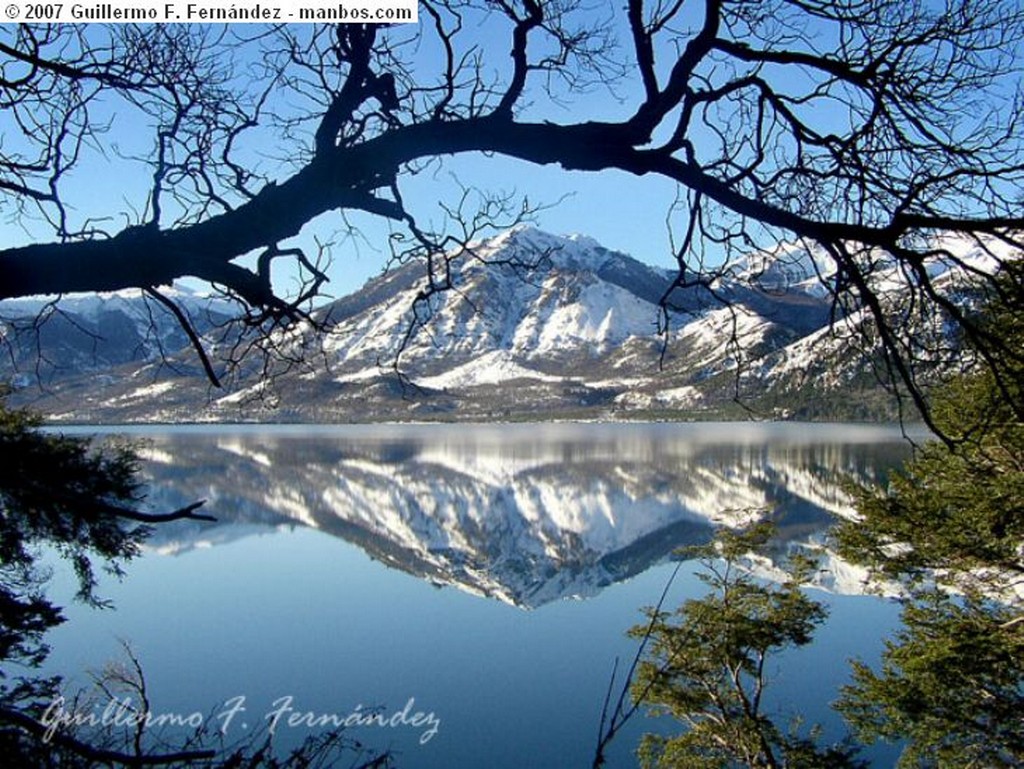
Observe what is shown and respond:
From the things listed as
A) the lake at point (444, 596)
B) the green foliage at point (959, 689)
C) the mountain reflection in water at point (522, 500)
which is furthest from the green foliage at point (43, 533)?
the mountain reflection in water at point (522, 500)

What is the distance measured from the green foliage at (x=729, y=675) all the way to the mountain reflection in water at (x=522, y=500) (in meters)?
2.74

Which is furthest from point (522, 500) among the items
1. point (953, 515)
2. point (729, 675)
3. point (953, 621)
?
point (953, 515)

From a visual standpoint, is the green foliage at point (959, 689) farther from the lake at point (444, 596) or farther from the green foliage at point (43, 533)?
the green foliage at point (43, 533)

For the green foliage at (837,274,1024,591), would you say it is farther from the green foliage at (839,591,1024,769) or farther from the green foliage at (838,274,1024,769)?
the green foliage at (839,591,1024,769)

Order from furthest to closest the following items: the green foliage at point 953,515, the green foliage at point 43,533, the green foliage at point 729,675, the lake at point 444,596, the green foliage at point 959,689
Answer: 1. the lake at point 444,596
2. the green foliage at point 729,675
3. the green foliage at point 959,689
4. the green foliage at point 953,515
5. the green foliage at point 43,533

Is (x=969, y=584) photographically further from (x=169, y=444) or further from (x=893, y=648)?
(x=169, y=444)

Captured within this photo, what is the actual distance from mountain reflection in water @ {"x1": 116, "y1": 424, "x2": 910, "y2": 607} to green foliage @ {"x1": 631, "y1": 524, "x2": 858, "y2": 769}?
274 centimetres

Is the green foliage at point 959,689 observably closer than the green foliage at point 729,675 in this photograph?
Yes

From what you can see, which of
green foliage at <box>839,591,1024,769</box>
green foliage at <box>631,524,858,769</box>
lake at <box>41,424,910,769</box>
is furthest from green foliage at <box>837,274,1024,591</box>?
lake at <box>41,424,910,769</box>

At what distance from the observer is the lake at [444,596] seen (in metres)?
22.2

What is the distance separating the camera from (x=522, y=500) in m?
67.8

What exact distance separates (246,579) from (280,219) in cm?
4192

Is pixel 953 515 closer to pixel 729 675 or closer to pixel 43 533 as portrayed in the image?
pixel 729 675

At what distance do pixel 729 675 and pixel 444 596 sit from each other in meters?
23.8
